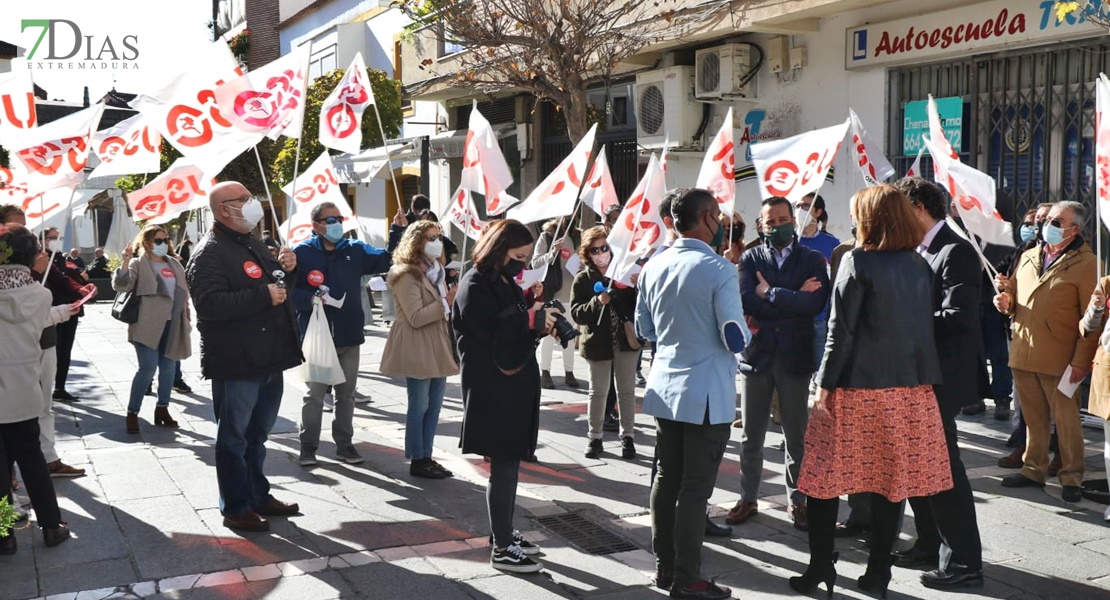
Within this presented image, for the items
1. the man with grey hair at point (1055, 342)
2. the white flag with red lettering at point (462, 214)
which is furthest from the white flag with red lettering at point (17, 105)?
the man with grey hair at point (1055, 342)

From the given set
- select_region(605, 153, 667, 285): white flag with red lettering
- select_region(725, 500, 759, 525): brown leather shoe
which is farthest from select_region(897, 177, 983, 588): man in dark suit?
select_region(605, 153, 667, 285): white flag with red lettering

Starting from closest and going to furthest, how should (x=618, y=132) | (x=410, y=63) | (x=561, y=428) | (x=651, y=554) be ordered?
(x=651, y=554)
(x=561, y=428)
(x=618, y=132)
(x=410, y=63)

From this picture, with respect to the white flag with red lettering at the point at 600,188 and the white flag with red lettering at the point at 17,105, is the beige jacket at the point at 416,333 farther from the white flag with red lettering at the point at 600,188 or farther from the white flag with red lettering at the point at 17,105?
the white flag with red lettering at the point at 17,105

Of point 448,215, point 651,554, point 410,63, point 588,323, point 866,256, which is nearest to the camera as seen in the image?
point 866,256

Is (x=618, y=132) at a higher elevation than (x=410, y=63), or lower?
lower

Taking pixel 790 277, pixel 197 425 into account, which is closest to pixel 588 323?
pixel 790 277

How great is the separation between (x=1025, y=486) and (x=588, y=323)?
9.72ft

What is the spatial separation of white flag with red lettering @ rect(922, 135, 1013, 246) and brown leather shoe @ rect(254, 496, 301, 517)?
434 cm

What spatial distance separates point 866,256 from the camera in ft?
14.1

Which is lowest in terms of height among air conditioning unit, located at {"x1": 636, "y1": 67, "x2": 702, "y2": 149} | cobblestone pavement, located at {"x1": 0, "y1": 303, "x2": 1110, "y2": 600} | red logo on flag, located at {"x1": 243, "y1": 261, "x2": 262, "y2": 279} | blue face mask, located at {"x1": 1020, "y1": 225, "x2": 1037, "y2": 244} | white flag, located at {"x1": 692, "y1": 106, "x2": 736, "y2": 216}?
cobblestone pavement, located at {"x1": 0, "y1": 303, "x2": 1110, "y2": 600}

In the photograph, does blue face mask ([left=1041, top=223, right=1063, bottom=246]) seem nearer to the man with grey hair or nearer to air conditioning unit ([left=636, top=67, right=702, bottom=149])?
the man with grey hair

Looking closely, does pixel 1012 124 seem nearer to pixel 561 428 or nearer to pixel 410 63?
pixel 561 428

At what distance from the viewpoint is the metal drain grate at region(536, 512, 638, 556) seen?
5340mm

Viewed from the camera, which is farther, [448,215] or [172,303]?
[448,215]
